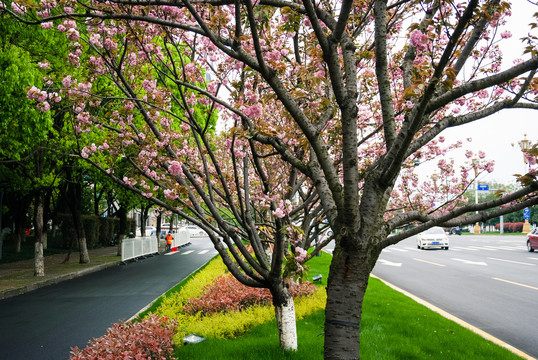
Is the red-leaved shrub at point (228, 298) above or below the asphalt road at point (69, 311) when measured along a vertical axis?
above

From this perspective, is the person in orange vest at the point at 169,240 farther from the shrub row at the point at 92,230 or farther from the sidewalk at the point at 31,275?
the sidewalk at the point at 31,275

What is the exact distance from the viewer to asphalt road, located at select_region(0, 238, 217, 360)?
6496 millimetres

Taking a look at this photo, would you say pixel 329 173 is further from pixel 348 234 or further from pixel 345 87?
pixel 345 87

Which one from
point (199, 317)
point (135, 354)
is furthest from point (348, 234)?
point (199, 317)

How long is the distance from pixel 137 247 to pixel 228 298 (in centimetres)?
1525

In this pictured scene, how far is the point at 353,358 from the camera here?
2.64m

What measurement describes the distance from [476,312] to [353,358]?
7.27m

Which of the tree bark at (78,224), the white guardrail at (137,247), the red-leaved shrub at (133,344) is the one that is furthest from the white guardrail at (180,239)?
the red-leaved shrub at (133,344)

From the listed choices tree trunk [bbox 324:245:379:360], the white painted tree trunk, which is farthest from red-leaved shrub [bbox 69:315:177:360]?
tree trunk [bbox 324:245:379:360]

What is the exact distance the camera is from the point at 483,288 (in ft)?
37.0

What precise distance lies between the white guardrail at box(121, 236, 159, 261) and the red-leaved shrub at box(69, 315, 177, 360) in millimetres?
15190

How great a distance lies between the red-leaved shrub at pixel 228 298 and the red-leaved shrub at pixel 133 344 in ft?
7.17

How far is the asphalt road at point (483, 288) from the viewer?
744cm

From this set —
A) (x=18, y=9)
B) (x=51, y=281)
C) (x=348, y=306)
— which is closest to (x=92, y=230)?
(x=51, y=281)
